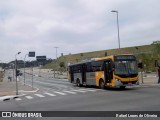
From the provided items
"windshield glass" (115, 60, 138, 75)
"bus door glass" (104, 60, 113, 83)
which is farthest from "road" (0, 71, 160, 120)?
"bus door glass" (104, 60, 113, 83)

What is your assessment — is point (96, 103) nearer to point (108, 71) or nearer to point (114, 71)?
point (114, 71)

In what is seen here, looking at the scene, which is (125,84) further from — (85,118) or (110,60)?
(85,118)

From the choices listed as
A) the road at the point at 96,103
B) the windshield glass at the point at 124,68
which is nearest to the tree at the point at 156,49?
the windshield glass at the point at 124,68

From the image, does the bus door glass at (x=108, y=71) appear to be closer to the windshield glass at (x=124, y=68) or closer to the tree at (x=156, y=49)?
the windshield glass at (x=124, y=68)

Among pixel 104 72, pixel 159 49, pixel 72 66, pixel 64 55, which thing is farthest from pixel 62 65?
pixel 104 72

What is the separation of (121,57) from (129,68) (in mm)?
1246

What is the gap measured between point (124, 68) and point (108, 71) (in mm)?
1955

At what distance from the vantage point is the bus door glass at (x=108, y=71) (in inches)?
1292

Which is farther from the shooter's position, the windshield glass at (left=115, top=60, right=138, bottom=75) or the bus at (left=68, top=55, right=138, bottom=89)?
the windshield glass at (left=115, top=60, right=138, bottom=75)

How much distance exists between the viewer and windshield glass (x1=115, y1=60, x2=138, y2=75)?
1249 inches

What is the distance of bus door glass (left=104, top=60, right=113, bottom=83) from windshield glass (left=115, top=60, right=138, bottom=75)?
949 millimetres

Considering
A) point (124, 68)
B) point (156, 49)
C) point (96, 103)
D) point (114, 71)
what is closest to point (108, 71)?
point (114, 71)

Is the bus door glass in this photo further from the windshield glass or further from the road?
the road

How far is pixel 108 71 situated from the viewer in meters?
33.3
